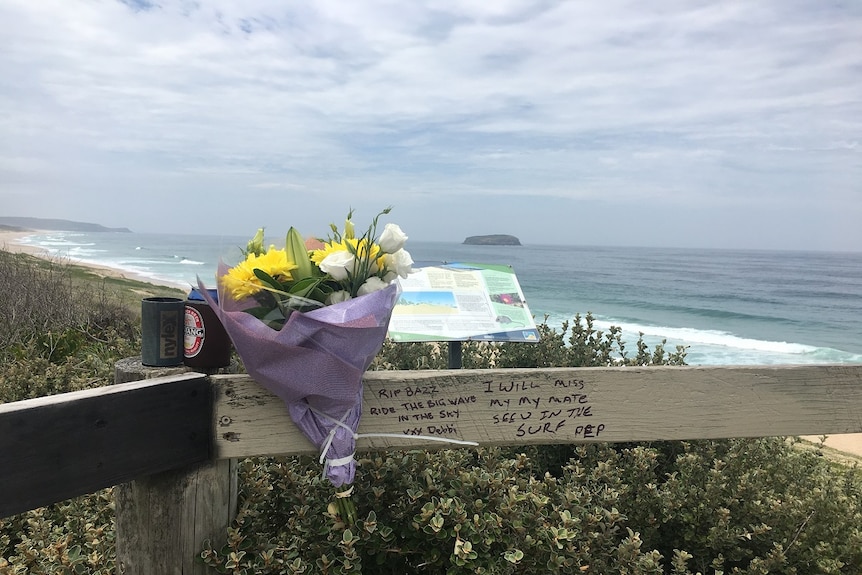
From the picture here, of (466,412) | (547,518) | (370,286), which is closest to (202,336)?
(370,286)

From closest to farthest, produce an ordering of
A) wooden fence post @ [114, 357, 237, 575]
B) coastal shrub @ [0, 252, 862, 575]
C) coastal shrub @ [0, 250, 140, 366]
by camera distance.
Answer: wooden fence post @ [114, 357, 237, 575] → coastal shrub @ [0, 252, 862, 575] → coastal shrub @ [0, 250, 140, 366]

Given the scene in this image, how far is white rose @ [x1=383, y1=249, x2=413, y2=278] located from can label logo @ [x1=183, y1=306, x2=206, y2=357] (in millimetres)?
675

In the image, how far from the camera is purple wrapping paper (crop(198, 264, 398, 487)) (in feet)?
5.67

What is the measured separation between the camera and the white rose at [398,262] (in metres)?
→ 1.89

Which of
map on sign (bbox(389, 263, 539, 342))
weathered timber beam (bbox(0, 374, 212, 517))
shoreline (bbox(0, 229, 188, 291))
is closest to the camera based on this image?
weathered timber beam (bbox(0, 374, 212, 517))

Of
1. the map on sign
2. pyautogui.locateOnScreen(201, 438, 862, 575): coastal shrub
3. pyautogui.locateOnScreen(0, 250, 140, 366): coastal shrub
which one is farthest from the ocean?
pyautogui.locateOnScreen(201, 438, 862, 575): coastal shrub

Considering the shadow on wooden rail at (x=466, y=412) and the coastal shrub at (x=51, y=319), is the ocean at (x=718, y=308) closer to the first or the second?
the coastal shrub at (x=51, y=319)

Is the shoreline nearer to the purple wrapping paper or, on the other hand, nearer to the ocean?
the ocean

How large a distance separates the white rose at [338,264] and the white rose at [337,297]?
5 cm

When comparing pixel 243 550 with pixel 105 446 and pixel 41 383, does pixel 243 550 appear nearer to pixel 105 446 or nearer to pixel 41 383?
pixel 105 446

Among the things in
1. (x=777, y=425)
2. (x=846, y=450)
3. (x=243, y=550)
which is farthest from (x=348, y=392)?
(x=846, y=450)

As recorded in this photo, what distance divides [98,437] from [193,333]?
45 cm

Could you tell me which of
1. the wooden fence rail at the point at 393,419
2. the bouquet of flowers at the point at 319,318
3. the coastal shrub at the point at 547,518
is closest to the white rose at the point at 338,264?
the bouquet of flowers at the point at 319,318

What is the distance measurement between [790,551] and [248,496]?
2.53 meters
